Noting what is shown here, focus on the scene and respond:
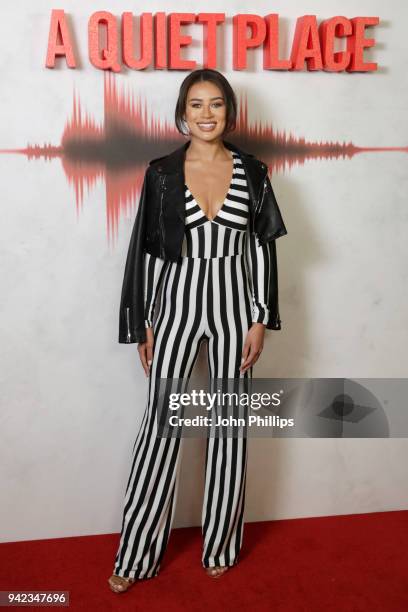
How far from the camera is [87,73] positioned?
7.75 feet

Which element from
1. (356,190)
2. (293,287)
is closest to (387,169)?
(356,190)

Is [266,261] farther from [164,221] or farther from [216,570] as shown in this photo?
[216,570]

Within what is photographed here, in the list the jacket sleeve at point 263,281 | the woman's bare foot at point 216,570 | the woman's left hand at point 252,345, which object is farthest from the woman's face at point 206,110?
the woman's bare foot at point 216,570

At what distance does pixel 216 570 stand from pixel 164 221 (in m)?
1.24

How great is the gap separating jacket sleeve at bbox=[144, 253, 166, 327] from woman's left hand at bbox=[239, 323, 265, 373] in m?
0.34

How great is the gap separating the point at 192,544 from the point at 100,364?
78 centimetres

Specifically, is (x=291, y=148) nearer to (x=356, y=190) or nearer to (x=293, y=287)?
(x=356, y=190)

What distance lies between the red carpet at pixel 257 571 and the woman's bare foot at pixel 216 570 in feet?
0.06

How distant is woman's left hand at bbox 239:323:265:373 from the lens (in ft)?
7.56

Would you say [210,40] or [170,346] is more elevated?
[210,40]

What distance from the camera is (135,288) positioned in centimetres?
230

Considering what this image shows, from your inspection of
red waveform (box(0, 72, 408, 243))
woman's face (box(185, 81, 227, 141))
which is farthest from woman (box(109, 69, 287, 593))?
red waveform (box(0, 72, 408, 243))

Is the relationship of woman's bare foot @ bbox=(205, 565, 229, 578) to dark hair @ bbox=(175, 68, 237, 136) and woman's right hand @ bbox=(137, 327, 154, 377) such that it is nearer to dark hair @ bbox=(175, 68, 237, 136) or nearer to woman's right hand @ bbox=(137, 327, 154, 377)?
woman's right hand @ bbox=(137, 327, 154, 377)

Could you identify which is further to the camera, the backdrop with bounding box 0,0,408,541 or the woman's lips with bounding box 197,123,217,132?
the backdrop with bounding box 0,0,408,541
